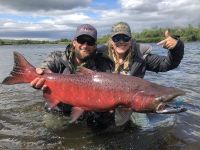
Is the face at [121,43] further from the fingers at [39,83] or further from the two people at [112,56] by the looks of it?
the fingers at [39,83]

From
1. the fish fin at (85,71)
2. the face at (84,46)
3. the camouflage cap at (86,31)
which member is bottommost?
the fish fin at (85,71)

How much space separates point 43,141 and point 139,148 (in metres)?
1.68

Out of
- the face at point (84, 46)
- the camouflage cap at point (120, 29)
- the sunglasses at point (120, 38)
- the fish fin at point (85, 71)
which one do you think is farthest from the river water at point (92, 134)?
the camouflage cap at point (120, 29)

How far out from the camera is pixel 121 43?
20.7ft

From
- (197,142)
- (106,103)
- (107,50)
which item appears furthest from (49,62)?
(197,142)

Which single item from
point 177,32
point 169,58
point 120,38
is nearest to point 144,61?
point 169,58

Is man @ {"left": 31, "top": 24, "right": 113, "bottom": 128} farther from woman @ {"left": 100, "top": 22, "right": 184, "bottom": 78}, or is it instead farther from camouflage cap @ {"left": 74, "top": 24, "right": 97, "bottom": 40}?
woman @ {"left": 100, "top": 22, "right": 184, "bottom": 78}

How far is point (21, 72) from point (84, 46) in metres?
1.22

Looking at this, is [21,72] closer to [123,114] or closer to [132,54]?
[123,114]

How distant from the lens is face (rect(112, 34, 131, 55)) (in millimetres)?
6238

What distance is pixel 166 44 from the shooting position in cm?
589

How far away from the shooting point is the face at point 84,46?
248 inches

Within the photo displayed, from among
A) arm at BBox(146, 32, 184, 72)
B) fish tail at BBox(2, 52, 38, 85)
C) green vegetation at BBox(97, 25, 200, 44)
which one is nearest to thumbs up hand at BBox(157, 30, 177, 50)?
arm at BBox(146, 32, 184, 72)

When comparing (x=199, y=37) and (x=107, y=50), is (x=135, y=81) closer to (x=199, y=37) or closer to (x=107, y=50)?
(x=107, y=50)
